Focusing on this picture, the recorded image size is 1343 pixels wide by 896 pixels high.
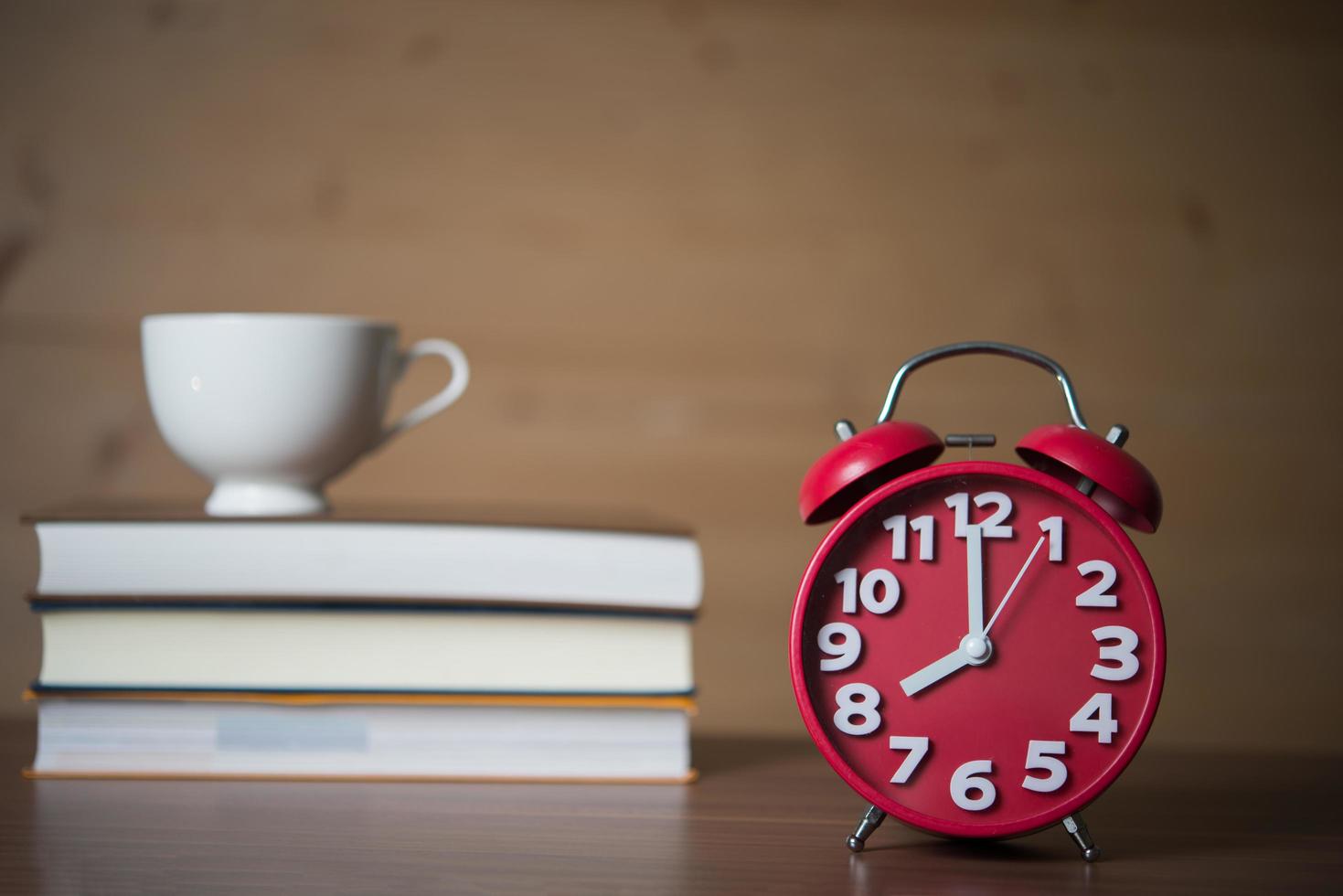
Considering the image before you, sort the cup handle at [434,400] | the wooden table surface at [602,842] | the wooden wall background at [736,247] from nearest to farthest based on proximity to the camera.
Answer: the wooden table surface at [602,842], the cup handle at [434,400], the wooden wall background at [736,247]

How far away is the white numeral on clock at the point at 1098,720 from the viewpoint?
24.9 inches

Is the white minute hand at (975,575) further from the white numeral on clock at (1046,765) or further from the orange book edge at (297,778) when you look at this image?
the orange book edge at (297,778)

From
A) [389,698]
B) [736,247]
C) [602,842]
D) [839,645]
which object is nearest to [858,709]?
[839,645]

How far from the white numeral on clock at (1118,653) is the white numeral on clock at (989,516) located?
2.6 inches

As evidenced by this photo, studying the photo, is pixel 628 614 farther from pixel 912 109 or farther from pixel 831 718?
pixel 912 109

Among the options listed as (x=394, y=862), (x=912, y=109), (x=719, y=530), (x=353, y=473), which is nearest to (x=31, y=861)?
(x=394, y=862)

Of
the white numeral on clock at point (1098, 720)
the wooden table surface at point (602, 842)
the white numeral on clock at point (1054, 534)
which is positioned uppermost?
the white numeral on clock at point (1054, 534)

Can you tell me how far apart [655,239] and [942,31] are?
0.33 meters

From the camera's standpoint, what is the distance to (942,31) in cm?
121

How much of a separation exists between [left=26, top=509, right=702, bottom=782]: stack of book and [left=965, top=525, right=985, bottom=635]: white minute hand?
0.54ft

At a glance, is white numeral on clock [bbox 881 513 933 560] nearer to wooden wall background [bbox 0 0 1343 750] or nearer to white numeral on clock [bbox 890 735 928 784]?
white numeral on clock [bbox 890 735 928 784]

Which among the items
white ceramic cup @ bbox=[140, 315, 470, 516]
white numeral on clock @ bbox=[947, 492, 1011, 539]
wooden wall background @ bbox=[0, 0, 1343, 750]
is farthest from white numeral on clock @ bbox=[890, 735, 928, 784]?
wooden wall background @ bbox=[0, 0, 1343, 750]

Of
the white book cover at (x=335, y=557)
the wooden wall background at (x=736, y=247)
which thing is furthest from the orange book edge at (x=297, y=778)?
the wooden wall background at (x=736, y=247)

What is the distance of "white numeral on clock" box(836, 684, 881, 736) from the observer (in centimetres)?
64
